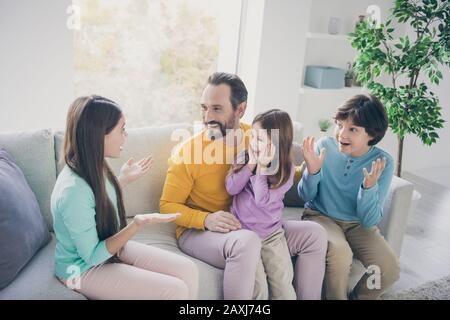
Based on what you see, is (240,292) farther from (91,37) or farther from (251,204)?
(91,37)

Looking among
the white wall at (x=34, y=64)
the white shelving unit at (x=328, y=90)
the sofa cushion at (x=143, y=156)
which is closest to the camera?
the sofa cushion at (x=143, y=156)

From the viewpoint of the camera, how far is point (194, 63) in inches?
115

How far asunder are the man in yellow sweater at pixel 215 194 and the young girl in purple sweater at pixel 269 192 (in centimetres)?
5

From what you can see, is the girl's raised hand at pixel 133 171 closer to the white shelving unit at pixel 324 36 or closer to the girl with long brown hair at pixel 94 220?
the girl with long brown hair at pixel 94 220

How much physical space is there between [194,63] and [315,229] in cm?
157

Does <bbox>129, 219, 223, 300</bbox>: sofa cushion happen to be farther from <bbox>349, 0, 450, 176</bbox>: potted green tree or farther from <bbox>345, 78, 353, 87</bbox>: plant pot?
<bbox>345, 78, 353, 87</bbox>: plant pot

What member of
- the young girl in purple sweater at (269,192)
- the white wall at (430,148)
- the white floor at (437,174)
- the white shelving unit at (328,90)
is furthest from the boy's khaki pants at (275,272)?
the white floor at (437,174)

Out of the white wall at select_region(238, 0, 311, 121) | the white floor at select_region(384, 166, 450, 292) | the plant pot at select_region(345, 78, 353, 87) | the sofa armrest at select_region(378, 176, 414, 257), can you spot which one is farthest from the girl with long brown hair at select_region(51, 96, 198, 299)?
the plant pot at select_region(345, 78, 353, 87)

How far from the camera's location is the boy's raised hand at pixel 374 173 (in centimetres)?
175

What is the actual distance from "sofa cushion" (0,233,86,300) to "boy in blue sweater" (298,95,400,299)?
3.18ft

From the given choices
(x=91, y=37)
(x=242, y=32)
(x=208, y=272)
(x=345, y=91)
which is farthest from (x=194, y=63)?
(x=208, y=272)

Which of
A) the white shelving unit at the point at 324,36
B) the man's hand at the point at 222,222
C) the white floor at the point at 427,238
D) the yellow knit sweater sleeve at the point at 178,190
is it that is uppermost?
the white shelving unit at the point at 324,36

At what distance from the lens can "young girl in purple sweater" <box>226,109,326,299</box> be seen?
1660 millimetres

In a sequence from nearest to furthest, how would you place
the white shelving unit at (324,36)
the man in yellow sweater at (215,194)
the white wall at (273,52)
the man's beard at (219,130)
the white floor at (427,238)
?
the man in yellow sweater at (215,194), the man's beard at (219,130), the white floor at (427,238), the white wall at (273,52), the white shelving unit at (324,36)
